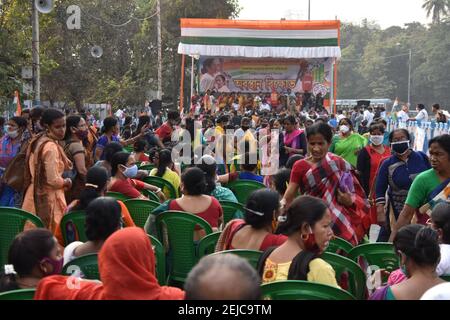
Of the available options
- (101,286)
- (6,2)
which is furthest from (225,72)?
(101,286)

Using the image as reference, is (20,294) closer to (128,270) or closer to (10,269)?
(10,269)

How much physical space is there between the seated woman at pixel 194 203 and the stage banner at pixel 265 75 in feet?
84.9

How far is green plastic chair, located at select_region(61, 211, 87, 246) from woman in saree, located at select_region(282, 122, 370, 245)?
5.11 ft

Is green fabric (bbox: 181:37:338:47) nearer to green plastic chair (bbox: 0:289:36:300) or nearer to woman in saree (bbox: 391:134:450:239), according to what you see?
woman in saree (bbox: 391:134:450:239)

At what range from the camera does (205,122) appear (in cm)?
1571

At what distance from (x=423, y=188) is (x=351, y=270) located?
56.8 inches

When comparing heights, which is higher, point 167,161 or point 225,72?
point 225,72

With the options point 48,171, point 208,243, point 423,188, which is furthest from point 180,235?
point 423,188

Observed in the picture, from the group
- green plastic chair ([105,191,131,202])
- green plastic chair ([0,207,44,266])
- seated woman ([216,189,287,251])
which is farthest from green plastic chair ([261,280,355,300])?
green plastic chair ([105,191,131,202])

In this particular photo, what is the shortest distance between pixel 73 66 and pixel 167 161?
28.1 m

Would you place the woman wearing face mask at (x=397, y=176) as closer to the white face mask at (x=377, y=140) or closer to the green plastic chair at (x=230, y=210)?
the green plastic chair at (x=230, y=210)

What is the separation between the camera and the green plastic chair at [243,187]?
25.7ft

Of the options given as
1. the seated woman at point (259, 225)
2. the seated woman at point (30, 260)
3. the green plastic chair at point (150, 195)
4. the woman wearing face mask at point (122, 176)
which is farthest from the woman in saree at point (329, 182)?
the seated woman at point (30, 260)
